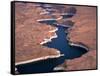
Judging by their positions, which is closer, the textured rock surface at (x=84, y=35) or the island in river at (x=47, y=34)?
the island in river at (x=47, y=34)

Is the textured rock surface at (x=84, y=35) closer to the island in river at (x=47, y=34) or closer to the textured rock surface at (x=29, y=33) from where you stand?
the island in river at (x=47, y=34)

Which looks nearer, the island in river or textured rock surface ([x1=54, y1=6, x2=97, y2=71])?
the island in river

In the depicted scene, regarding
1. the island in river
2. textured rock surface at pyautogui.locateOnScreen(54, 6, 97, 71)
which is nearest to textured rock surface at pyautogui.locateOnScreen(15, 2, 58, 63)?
the island in river

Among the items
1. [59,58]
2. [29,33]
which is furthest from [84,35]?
[29,33]

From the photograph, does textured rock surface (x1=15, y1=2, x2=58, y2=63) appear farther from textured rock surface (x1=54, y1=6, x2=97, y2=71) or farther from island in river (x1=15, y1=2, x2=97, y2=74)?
textured rock surface (x1=54, y1=6, x2=97, y2=71)

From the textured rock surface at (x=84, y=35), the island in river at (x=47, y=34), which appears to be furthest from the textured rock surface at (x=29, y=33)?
the textured rock surface at (x=84, y=35)
